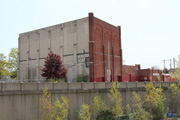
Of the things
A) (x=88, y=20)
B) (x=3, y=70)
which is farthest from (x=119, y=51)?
(x=3, y=70)

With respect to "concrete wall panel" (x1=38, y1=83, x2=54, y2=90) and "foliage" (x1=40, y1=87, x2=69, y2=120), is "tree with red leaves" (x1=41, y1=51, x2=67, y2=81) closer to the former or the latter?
"concrete wall panel" (x1=38, y1=83, x2=54, y2=90)

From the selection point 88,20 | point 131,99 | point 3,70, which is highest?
point 88,20

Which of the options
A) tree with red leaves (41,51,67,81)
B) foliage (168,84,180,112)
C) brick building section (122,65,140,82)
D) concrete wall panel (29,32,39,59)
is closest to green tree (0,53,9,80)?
concrete wall panel (29,32,39,59)

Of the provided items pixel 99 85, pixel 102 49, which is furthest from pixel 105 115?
pixel 102 49

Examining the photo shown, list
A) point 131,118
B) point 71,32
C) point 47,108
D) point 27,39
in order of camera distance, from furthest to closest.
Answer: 1. point 27,39
2. point 71,32
3. point 131,118
4. point 47,108

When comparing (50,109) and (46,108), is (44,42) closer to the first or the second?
(46,108)

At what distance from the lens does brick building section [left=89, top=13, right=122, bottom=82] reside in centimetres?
4231

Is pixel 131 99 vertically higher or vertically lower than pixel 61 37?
lower

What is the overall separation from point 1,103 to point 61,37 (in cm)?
3376

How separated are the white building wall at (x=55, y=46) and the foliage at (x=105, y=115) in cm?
2111

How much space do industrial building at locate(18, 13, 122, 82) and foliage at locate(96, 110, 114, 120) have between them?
56.8ft

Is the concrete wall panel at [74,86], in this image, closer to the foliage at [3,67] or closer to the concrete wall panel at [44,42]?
the concrete wall panel at [44,42]

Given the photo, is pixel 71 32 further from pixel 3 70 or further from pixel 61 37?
pixel 3 70

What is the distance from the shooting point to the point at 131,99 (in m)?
25.4
